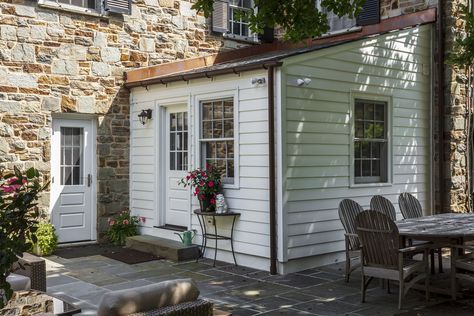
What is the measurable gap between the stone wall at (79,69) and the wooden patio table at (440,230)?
542cm

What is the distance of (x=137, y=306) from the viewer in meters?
2.85

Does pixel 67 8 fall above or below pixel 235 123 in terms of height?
above

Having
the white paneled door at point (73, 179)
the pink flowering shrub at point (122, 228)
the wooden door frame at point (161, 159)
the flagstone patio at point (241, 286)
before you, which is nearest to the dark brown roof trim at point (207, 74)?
the wooden door frame at point (161, 159)

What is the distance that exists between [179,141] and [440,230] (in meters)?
4.62

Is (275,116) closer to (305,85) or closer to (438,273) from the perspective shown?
(305,85)

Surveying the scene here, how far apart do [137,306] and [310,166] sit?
4.75 meters

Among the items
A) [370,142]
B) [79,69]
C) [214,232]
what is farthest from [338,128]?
[79,69]

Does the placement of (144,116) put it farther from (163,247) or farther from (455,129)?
(455,129)

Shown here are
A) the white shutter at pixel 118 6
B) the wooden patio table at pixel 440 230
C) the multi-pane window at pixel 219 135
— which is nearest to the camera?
the wooden patio table at pixel 440 230

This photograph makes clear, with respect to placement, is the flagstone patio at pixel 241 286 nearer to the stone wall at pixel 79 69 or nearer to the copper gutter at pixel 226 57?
the stone wall at pixel 79 69

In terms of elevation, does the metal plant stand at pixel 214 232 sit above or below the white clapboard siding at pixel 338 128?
below

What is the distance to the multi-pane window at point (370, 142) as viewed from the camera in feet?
26.7

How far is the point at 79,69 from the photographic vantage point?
9266 millimetres

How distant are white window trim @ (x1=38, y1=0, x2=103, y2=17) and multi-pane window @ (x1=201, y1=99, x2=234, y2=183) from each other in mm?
2886
